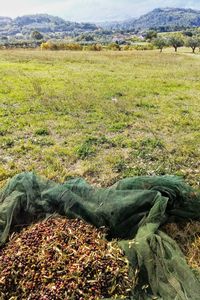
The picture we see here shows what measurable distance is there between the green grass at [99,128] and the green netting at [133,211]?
6.13 feet

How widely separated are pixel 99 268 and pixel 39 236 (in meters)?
1.13

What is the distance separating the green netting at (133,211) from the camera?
4.38m

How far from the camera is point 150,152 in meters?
9.38

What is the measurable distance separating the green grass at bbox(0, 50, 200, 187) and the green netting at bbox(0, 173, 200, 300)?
1867 mm

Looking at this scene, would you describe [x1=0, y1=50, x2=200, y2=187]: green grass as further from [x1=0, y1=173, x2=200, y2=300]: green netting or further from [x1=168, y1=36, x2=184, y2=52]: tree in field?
[x1=168, y1=36, x2=184, y2=52]: tree in field

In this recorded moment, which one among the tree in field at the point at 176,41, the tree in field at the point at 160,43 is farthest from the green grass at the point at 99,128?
the tree in field at the point at 160,43

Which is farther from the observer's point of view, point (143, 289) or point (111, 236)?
point (111, 236)

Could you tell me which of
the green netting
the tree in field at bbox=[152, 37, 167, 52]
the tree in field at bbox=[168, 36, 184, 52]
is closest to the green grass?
the green netting

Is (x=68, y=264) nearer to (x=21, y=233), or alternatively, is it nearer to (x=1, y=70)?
(x=21, y=233)

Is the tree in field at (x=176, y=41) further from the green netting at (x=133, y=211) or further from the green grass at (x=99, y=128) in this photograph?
the green netting at (x=133, y=211)

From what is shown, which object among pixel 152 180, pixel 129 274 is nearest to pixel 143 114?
pixel 152 180

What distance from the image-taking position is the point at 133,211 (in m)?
5.48

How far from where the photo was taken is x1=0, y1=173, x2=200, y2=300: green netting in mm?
4375

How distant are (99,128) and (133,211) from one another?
6138 millimetres
